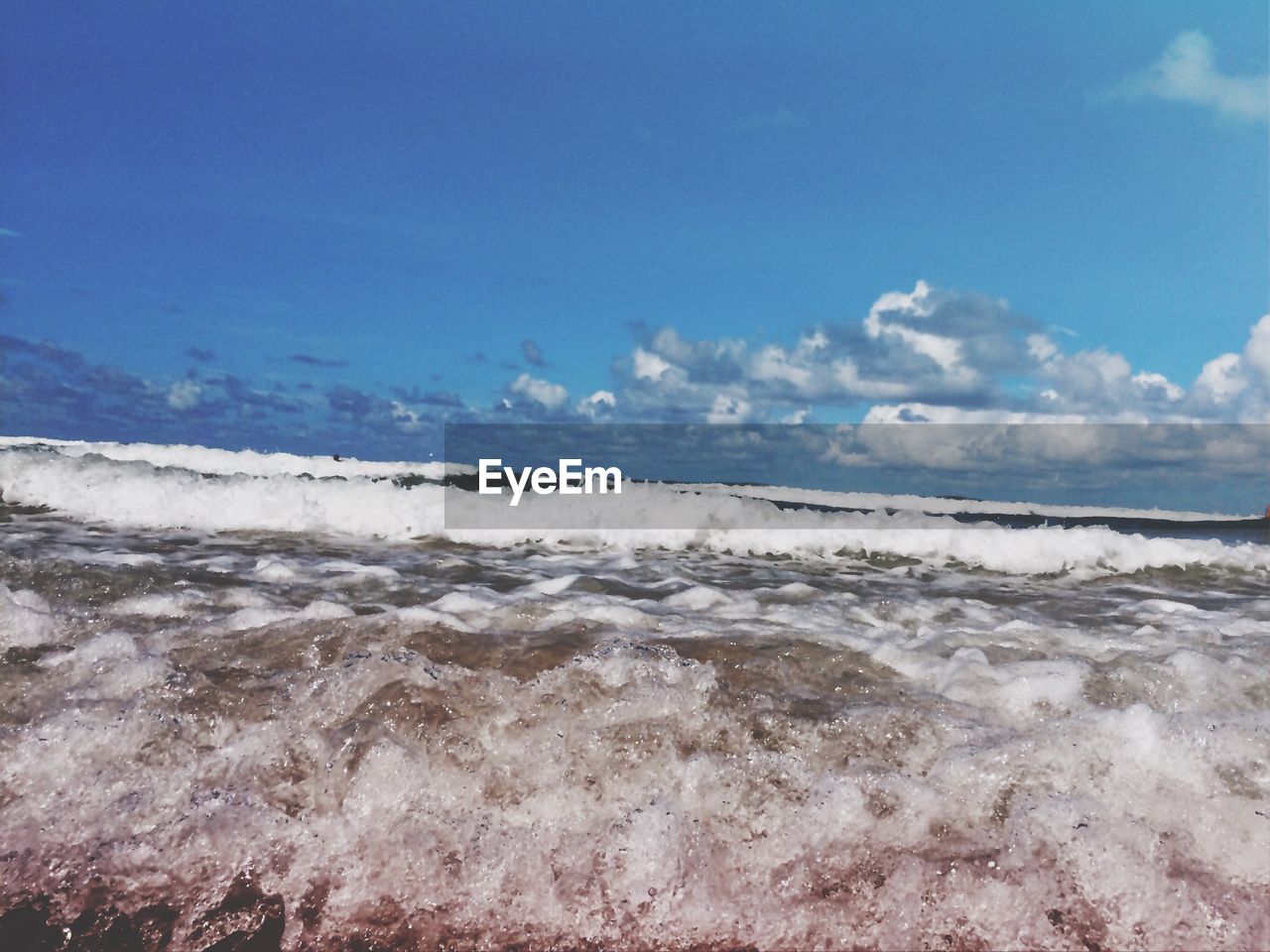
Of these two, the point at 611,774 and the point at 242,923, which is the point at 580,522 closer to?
the point at 611,774

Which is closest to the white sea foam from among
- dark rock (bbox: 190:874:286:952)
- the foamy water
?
the foamy water

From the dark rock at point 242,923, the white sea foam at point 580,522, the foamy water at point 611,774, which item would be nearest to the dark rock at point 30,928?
the foamy water at point 611,774

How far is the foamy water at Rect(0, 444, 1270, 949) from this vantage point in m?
2.30

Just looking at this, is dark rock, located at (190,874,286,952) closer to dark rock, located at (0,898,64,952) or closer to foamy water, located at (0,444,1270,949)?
foamy water, located at (0,444,1270,949)

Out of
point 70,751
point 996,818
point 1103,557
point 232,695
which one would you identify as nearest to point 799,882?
point 996,818

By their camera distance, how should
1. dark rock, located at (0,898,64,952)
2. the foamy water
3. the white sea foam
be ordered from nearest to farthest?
dark rock, located at (0,898,64,952) → the foamy water → the white sea foam

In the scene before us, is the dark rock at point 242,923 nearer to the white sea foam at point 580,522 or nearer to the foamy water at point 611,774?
the foamy water at point 611,774

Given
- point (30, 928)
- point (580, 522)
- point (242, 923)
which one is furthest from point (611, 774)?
point (580, 522)

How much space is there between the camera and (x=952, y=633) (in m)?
4.55

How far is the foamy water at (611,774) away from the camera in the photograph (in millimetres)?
2305

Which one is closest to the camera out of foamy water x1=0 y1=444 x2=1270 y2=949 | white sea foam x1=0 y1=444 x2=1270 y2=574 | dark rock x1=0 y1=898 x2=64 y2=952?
dark rock x1=0 y1=898 x2=64 y2=952

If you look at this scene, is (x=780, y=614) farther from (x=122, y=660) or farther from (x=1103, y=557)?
(x=1103, y=557)

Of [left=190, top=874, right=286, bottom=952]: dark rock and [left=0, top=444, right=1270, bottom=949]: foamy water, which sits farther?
[left=0, top=444, right=1270, bottom=949]: foamy water

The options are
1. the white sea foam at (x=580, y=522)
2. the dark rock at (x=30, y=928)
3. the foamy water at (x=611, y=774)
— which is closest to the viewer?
the dark rock at (x=30, y=928)
